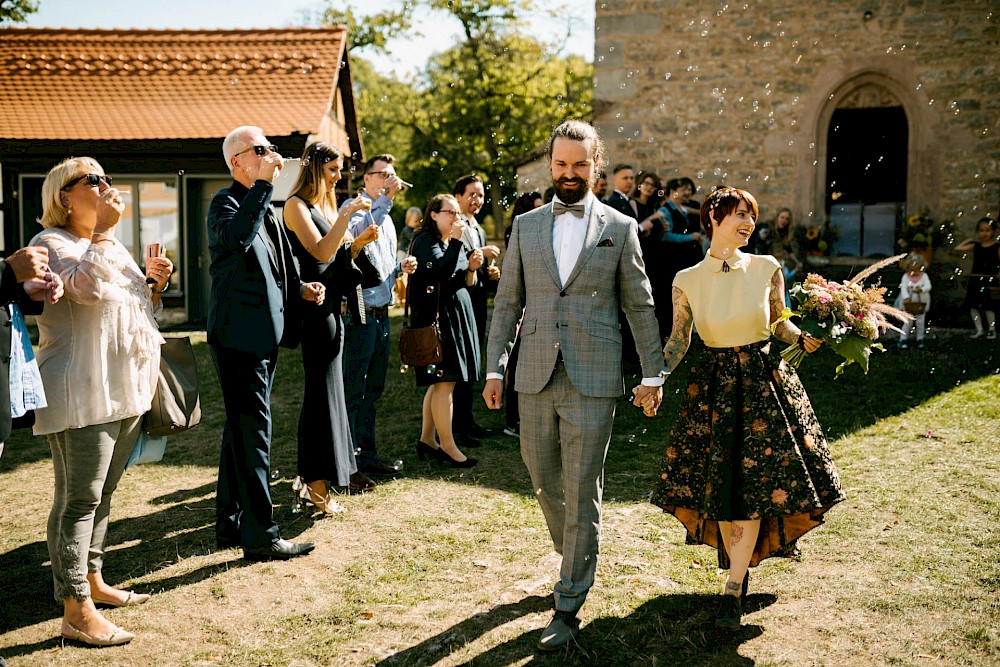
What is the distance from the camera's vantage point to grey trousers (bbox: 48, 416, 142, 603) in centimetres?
380

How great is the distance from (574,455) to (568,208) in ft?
3.52

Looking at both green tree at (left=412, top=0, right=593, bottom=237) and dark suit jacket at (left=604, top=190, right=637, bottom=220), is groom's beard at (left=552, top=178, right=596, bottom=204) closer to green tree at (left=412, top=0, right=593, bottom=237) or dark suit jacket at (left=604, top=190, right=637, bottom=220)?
dark suit jacket at (left=604, top=190, right=637, bottom=220)

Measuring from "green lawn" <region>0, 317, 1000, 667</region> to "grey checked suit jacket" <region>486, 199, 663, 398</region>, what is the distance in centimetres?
114

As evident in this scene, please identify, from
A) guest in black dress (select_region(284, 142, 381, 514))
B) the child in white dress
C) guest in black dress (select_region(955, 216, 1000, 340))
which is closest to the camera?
guest in black dress (select_region(284, 142, 381, 514))

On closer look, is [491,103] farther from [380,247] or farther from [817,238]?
→ [380,247]

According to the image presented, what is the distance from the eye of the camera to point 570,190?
380 cm

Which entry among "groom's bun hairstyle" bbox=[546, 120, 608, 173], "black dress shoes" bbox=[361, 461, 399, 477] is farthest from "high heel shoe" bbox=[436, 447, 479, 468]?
"groom's bun hairstyle" bbox=[546, 120, 608, 173]

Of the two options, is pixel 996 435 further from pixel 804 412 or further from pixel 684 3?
pixel 684 3

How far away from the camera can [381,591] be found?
4391 millimetres

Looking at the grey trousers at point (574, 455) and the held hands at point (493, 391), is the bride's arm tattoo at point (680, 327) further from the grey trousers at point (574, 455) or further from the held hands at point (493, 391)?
the held hands at point (493, 391)

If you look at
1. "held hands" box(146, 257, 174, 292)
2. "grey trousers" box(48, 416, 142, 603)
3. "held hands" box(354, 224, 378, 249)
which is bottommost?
"grey trousers" box(48, 416, 142, 603)

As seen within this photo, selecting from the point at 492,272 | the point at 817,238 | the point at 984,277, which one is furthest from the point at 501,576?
the point at 817,238

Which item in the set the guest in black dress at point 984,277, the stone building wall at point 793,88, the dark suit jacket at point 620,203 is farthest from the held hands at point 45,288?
the stone building wall at point 793,88

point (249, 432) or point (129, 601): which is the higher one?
point (249, 432)
